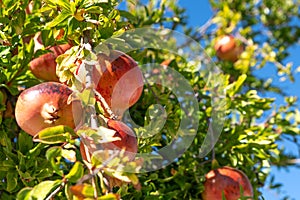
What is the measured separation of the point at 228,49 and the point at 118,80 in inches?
66.1

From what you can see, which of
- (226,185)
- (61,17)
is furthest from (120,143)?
(226,185)

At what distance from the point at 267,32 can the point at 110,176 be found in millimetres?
2660

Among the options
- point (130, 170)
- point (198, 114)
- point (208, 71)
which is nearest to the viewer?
point (130, 170)

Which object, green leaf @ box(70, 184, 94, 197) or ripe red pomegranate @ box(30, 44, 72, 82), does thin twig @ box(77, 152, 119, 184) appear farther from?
ripe red pomegranate @ box(30, 44, 72, 82)

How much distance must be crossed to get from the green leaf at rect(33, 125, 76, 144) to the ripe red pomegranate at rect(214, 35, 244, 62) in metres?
1.82

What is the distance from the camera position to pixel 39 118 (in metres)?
0.85

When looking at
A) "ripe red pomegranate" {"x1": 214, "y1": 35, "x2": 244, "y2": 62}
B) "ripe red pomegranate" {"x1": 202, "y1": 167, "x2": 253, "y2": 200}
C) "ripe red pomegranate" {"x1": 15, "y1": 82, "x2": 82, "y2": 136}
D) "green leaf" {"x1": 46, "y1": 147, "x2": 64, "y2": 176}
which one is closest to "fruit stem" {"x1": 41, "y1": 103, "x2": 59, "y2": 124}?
"ripe red pomegranate" {"x1": 15, "y1": 82, "x2": 82, "y2": 136}

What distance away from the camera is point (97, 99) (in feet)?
2.67

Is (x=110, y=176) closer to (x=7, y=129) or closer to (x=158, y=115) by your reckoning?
(x=158, y=115)

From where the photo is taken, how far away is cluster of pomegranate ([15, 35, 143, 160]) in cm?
78

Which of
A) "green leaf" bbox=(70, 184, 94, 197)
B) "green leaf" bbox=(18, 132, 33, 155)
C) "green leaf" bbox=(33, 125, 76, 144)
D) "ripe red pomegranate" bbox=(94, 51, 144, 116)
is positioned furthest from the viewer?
"green leaf" bbox=(18, 132, 33, 155)

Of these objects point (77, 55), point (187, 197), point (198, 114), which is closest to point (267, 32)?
point (198, 114)

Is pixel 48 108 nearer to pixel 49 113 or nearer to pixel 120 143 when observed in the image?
pixel 49 113

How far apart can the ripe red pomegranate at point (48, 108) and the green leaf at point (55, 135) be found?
6cm
